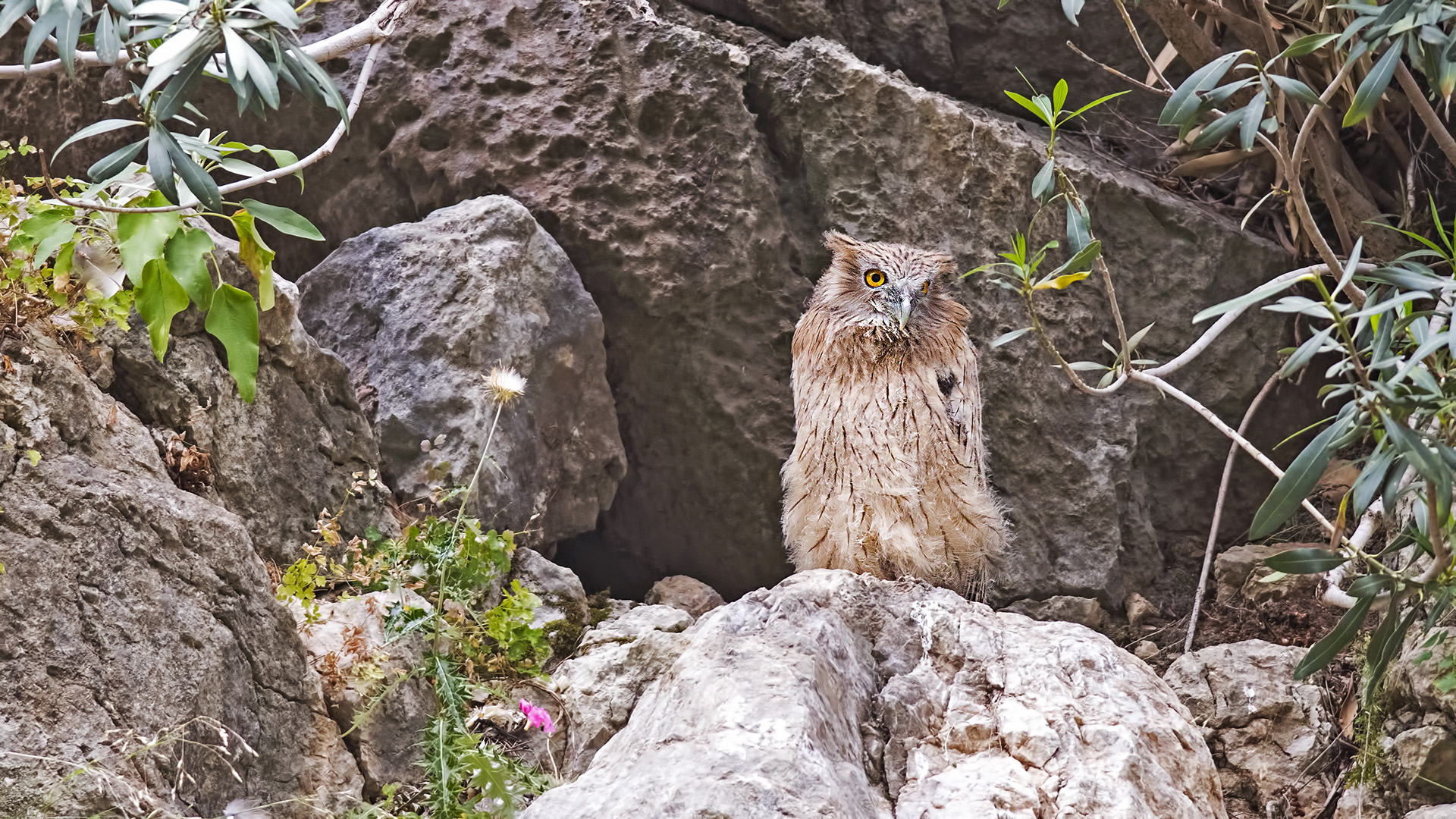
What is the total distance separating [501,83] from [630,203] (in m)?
0.66

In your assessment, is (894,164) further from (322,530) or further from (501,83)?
(322,530)

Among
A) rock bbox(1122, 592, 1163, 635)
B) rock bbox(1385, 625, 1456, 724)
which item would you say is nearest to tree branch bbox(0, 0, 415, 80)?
rock bbox(1385, 625, 1456, 724)

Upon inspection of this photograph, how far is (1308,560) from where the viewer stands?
2094 mm

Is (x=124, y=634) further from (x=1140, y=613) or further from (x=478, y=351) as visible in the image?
(x=1140, y=613)

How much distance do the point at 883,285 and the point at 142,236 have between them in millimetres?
2115

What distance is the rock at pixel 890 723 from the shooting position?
1.94 metres

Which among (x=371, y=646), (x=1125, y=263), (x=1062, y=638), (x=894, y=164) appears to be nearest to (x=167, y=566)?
(x=371, y=646)

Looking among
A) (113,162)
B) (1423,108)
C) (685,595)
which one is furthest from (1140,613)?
(113,162)

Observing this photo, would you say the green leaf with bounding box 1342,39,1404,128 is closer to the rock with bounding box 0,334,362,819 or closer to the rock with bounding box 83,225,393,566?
the rock with bounding box 0,334,362,819

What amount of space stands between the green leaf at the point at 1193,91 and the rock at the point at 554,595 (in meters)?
2.15

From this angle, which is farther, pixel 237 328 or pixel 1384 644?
pixel 1384 644

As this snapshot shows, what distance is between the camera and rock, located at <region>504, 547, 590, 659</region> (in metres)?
3.39

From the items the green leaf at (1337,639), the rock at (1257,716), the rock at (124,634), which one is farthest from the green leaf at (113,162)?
the rock at (1257,716)

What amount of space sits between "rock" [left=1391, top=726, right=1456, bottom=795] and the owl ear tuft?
2.02 m
